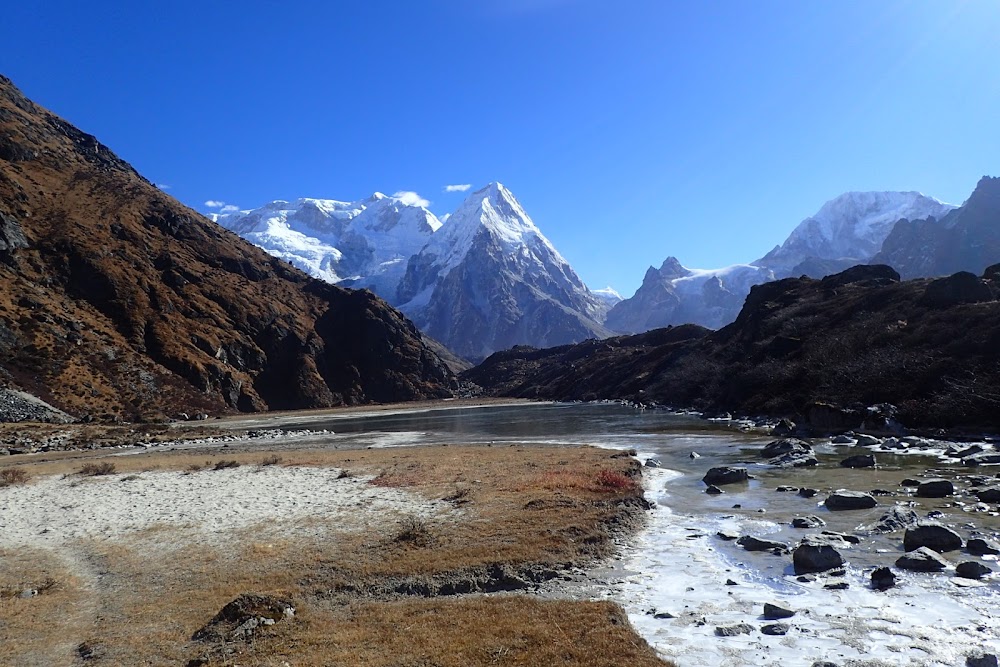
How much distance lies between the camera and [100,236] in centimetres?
13975

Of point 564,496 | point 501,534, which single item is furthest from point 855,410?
point 501,534

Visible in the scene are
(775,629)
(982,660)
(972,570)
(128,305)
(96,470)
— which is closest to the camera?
(982,660)

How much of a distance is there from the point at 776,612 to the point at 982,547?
8.36 metres

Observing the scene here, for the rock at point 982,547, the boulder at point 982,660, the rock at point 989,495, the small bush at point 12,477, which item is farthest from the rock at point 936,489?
the small bush at point 12,477

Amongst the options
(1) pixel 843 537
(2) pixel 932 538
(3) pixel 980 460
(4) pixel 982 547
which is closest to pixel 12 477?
(1) pixel 843 537

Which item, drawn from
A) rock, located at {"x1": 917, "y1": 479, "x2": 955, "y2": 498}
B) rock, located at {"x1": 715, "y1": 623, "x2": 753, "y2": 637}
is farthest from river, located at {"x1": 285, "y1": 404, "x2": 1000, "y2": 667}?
rock, located at {"x1": 917, "y1": 479, "x2": 955, "y2": 498}

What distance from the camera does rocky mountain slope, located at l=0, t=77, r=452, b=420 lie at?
104188 mm

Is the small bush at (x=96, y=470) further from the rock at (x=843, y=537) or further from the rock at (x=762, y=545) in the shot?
the rock at (x=843, y=537)

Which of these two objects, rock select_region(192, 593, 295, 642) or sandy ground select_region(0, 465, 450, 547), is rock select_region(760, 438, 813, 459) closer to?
sandy ground select_region(0, 465, 450, 547)

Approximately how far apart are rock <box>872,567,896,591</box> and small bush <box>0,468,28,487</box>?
4308 cm

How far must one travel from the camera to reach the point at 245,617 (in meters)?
12.6

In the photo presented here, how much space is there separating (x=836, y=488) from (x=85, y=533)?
3248cm

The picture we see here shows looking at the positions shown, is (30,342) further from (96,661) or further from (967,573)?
(967,573)

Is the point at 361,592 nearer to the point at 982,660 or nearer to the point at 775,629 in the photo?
the point at 775,629
